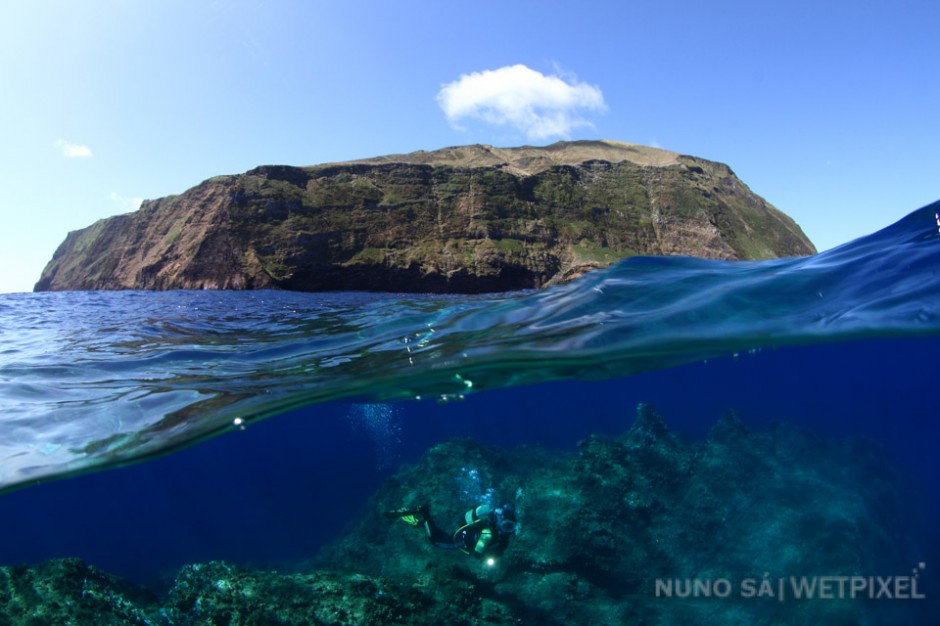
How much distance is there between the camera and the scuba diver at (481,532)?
7207 mm

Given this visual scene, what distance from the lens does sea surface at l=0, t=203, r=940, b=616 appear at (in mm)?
8125

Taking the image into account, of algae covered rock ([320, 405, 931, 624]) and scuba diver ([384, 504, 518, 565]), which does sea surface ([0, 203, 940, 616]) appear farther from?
scuba diver ([384, 504, 518, 565])

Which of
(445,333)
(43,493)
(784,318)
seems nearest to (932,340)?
(784,318)

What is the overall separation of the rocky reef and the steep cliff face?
51751 millimetres

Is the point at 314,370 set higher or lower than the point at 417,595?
higher

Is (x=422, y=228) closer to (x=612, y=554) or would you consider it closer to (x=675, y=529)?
(x=675, y=529)

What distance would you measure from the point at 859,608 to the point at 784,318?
466cm

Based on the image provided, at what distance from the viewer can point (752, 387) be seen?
1234cm

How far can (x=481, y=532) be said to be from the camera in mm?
7246

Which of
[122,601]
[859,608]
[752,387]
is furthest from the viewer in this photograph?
[752,387]

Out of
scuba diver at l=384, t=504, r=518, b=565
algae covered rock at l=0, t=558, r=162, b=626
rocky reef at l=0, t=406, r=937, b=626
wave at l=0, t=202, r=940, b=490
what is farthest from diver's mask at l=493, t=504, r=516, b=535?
algae covered rock at l=0, t=558, r=162, b=626

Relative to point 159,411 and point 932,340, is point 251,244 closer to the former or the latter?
point 159,411

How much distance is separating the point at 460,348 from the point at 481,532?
341 cm

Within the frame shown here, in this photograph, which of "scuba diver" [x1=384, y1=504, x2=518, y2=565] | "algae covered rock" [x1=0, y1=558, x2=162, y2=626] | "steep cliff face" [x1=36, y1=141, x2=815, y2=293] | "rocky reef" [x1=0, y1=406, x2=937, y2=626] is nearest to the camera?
"algae covered rock" [x1=0, y1=558, x2=162, y2=626]
